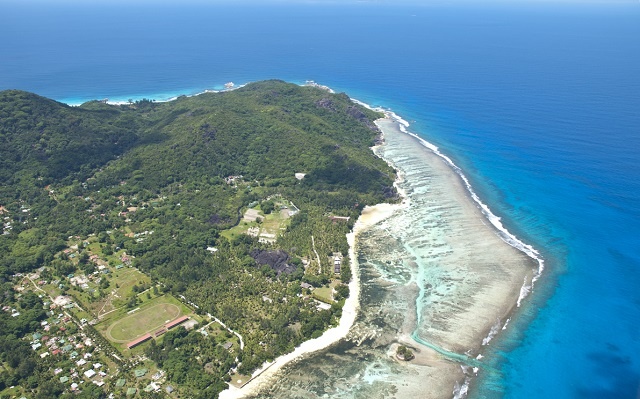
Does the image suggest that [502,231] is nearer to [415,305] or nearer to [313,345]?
[415,305]

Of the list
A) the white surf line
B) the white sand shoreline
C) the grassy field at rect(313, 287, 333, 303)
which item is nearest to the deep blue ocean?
the white surf line

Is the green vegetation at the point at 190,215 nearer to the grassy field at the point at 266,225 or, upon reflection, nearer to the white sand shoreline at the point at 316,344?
the grassy field at the point at 266,225

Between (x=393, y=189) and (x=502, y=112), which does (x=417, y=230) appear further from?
(x=502, y=112)

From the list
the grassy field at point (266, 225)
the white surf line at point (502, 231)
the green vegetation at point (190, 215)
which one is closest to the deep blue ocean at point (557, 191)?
the white surf line at point (502, 231)

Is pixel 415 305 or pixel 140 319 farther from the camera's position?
pixel 415 305

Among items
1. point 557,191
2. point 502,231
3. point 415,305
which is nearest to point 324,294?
point 415,305

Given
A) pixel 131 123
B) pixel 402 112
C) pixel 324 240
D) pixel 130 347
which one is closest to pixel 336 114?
pixel 402 112

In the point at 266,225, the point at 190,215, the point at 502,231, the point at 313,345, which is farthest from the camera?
the point at 190,215
